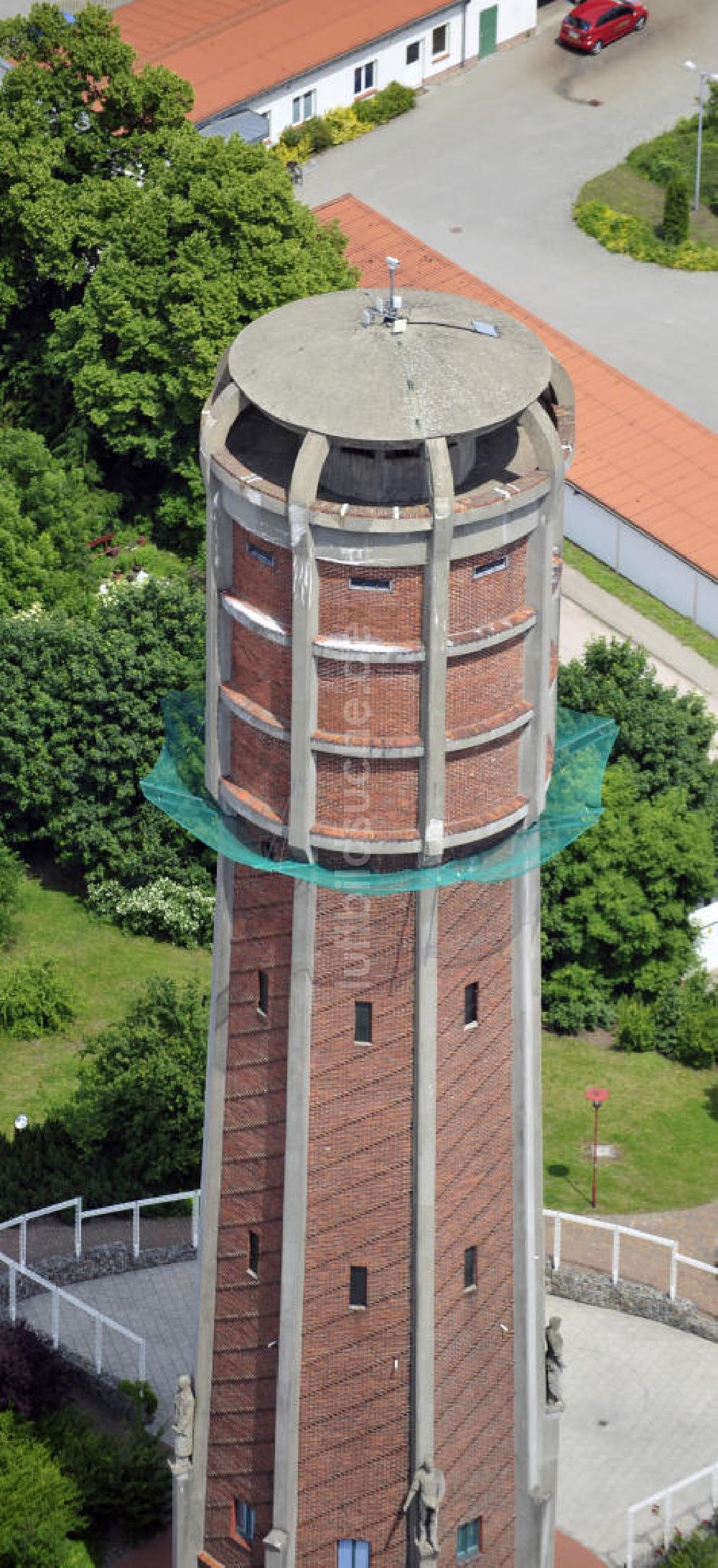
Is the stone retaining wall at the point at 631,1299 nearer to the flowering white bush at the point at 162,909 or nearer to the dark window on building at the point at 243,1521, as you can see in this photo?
the dark window on building at the point at 243,1521

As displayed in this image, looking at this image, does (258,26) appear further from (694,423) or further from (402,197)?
(694,423)

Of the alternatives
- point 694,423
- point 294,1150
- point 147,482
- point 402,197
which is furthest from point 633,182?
point 294,1150

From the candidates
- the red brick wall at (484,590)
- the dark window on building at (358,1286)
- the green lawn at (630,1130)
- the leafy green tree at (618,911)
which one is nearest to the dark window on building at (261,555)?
the red brick wall at (484,590)

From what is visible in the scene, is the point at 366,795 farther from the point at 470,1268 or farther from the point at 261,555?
the point at 470,1268

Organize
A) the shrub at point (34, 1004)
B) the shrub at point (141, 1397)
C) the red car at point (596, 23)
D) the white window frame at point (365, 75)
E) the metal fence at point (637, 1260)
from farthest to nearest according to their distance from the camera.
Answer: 1. the red car at point (596, 23)
2. the white window frame at point (365, 75)
3. the shrub at point (34, 1004)
4. the metal fence at point (637, 1260)
5. the shrub at point (141, 1397)

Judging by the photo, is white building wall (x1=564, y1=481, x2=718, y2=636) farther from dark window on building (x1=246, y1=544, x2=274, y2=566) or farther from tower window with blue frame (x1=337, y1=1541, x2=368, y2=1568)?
dark window on building (x1=246, y1=544, x2=274, y2=566)

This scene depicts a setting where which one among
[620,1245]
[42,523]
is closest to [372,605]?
[620,1245]
